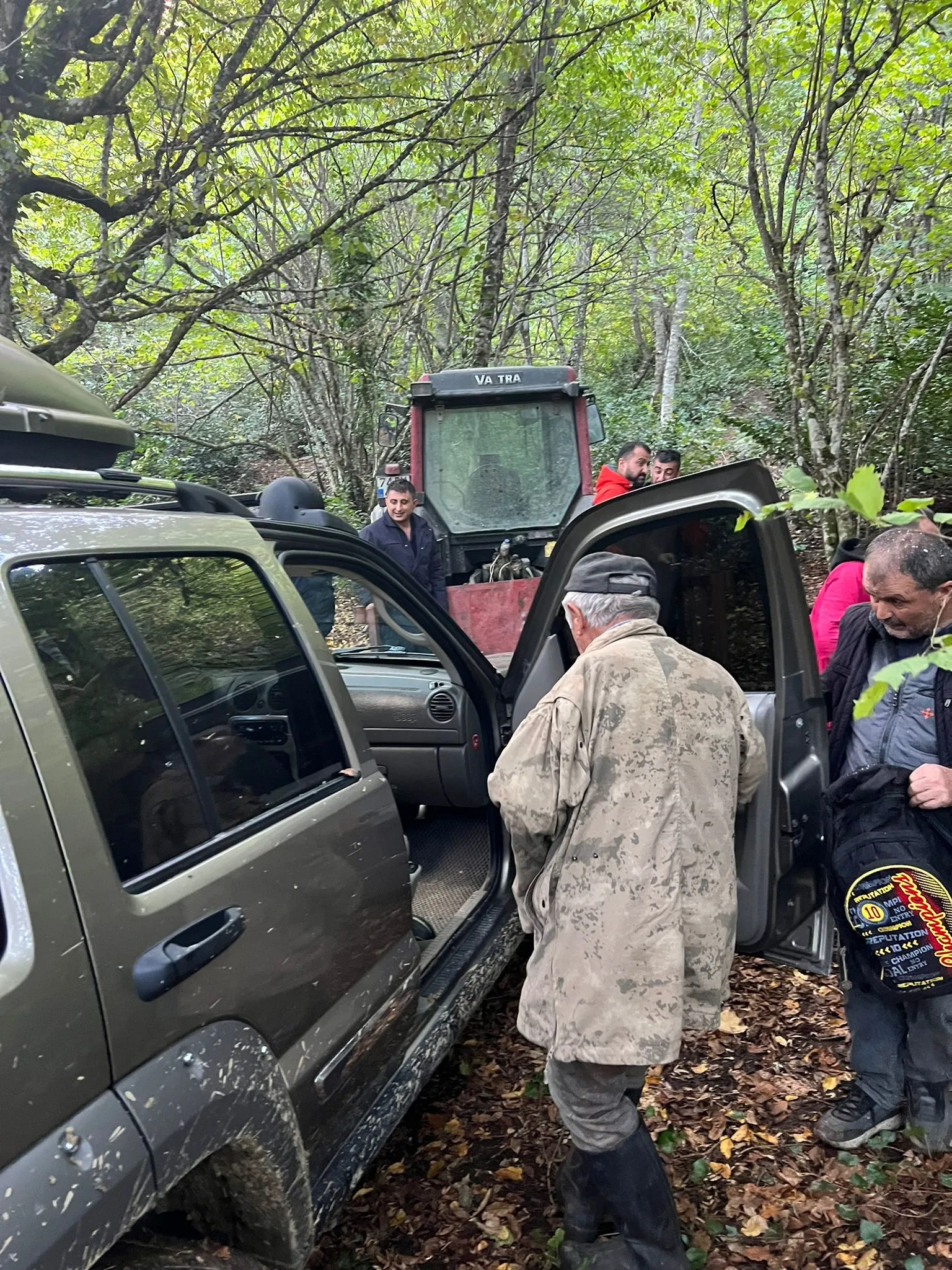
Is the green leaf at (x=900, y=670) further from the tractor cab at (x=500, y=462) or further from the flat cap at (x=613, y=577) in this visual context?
the tractor cab at (x=500, y=462)

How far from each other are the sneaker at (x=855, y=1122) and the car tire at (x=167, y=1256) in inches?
73.1

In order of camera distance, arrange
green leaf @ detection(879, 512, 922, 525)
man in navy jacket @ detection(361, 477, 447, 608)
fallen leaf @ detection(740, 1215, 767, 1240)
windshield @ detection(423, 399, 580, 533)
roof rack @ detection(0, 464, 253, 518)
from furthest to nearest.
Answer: windshield @ detection(423, 399, 580, 533) → man in navy jacket @ detection(361, 477, 447, 608) → fallen leaf @ detection(740, 1215, 767, 1240) → roof rack @ detection(0, 464, 253, 518) → green leaf @ detection(879, 512, 922, 525)

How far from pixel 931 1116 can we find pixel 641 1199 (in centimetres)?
111

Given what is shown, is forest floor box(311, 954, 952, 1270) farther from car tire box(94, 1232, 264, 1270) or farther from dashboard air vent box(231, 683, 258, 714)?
dashboard air vent box(231, 683, 258, 714)

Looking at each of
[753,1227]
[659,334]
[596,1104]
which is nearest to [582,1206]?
[596,1104]

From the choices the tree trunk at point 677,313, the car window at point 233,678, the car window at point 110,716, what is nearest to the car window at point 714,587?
the car window at point 233,678

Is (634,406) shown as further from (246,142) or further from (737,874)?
(737,874)

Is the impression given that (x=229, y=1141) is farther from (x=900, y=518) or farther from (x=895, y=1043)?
(x=895, y=1043)

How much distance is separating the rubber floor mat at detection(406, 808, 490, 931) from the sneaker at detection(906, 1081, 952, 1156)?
1574 mm

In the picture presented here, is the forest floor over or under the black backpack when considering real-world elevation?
under

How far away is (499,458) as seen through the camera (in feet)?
26.9

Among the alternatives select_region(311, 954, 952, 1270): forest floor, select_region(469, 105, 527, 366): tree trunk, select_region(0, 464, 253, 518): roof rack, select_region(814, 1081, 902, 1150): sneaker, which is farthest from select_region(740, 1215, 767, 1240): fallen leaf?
select_region(469, 105, 527, 366): tree trunk

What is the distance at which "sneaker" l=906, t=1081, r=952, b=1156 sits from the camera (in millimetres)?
2559

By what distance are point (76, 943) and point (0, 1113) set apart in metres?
0.24
